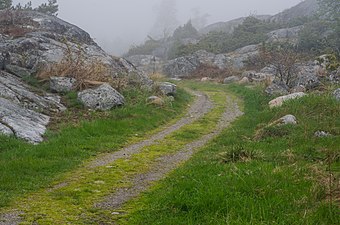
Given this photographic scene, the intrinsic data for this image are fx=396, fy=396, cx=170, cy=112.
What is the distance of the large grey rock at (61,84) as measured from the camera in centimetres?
1601

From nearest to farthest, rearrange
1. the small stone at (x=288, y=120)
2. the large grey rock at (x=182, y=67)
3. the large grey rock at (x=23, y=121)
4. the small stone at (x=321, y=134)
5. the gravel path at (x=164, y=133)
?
1. the gravel path at (x=164, y=133)
2. the small stone at (x=321, y=134)
3. the large grey rock at (x=23, y=121)
4. the small stone at (x=288, y=120)
5. the large grey rock at (x=182, y=67)

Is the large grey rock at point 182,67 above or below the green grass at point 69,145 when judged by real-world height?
above

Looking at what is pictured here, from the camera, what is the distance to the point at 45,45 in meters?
20.1

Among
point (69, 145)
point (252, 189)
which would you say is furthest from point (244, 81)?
point (252, 189)

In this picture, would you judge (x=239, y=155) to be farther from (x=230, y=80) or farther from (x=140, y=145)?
(x=230, y=80)

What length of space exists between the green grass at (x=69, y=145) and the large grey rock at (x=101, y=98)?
379mm

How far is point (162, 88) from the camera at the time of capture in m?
20.1

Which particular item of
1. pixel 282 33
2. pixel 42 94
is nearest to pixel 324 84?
pixel 42 94

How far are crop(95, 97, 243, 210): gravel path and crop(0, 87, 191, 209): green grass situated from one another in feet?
5.08

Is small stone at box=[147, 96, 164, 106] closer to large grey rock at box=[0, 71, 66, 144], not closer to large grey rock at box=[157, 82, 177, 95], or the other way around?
large grey rock at box=[157, 82, 177, 95]

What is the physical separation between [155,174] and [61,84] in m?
9.16

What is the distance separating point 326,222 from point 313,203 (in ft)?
2.08

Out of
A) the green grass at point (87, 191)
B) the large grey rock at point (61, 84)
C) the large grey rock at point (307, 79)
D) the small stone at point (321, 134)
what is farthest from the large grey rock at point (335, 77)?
the large grey rock at point (61, 84)

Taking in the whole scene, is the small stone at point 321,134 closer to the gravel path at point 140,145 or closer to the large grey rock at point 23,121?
the gravel path at point 140,145
